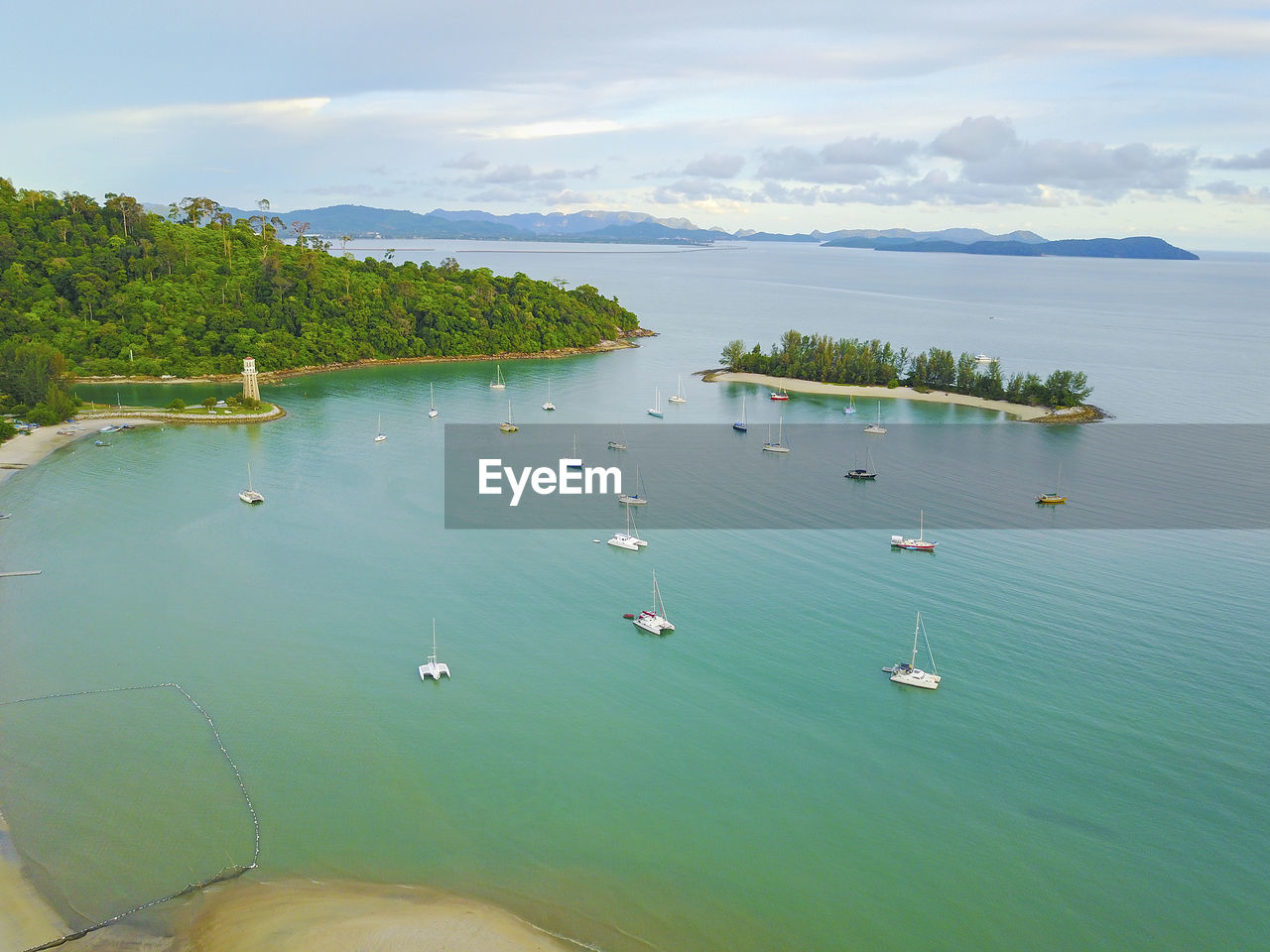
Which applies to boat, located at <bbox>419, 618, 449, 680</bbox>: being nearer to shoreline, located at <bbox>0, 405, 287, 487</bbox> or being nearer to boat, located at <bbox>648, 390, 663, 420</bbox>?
shoreline, located at <bbox>0, 405, 287, 487</bbox>

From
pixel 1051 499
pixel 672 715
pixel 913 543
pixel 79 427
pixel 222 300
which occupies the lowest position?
pixel 672 715

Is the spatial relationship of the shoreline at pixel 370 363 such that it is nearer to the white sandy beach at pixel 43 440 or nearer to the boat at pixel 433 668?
the white sandy beach at pixel 43 440

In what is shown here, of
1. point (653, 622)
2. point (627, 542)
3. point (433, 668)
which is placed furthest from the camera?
point (627, 542)

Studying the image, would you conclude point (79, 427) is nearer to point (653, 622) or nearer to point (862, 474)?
Answer: point (653, 622)

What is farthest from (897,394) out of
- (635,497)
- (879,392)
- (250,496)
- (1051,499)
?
(250,496)

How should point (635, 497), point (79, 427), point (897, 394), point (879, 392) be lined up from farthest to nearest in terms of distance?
A: point (879, 392)
point (897, 394)
point (79, 427)
point (635, 497)

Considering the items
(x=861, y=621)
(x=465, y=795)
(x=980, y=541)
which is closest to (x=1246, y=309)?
(x=980, y=541)

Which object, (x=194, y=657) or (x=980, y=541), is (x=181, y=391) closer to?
(x=194, y=657)
